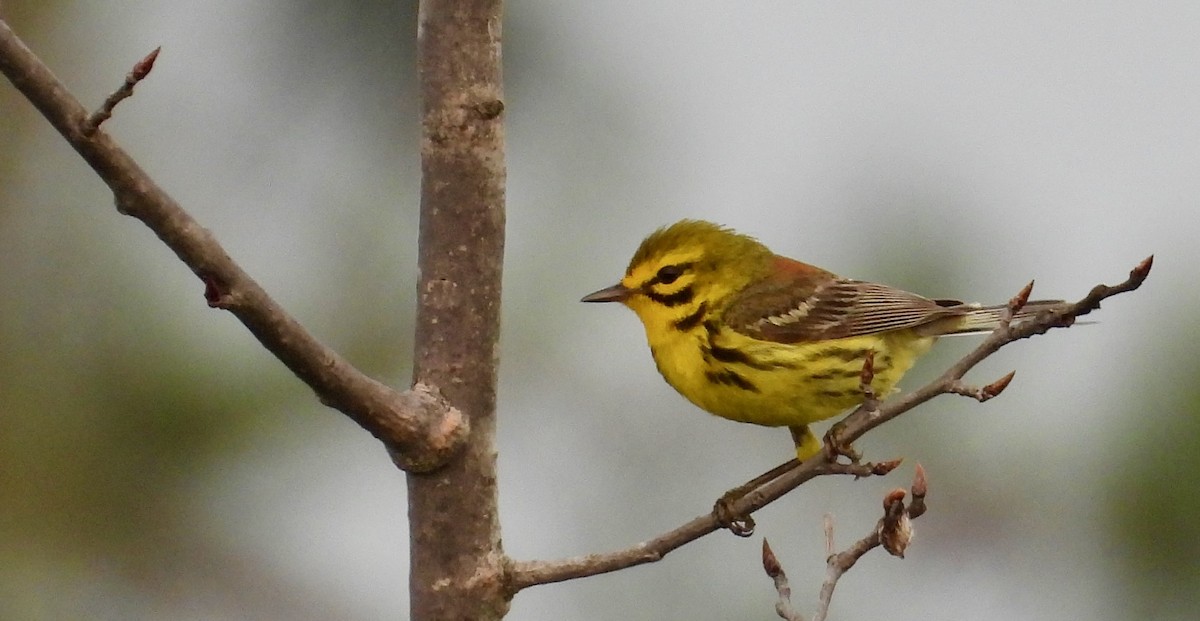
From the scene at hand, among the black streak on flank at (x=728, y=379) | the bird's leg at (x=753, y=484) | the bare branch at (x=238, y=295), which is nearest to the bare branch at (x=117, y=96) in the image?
the bare branch at (x=238, y=295)

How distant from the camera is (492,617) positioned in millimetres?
2199

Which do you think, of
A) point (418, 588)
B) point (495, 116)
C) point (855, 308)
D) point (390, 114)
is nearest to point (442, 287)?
point (495, 116)

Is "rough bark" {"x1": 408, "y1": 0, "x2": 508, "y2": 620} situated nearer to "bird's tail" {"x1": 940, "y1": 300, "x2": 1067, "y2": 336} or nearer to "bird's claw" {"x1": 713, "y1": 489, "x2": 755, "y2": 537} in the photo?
"bird's claw" {"x1": 713, "y1": 489, "x2": 755, "y2": 537}

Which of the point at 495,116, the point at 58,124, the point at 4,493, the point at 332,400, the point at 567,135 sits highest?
the point at 567,135

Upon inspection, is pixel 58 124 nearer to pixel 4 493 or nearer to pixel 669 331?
pixel 669 331

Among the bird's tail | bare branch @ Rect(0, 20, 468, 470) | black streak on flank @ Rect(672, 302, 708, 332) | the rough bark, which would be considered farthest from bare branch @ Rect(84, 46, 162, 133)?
the bird's tail

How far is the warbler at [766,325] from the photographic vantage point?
2.97 m

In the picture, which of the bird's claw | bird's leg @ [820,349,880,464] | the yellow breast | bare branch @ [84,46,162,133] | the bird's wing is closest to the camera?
bare branch @ [84,46,162,133]

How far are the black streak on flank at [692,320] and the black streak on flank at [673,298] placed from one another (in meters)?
0.04

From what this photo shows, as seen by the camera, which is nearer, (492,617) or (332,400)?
(332,400)

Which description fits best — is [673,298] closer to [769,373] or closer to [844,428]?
[769,373]

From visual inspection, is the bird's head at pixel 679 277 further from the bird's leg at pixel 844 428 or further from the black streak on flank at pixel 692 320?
the bird's leg at pixel 844 428

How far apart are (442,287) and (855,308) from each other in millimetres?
1426

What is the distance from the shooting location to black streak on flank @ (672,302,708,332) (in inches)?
126
